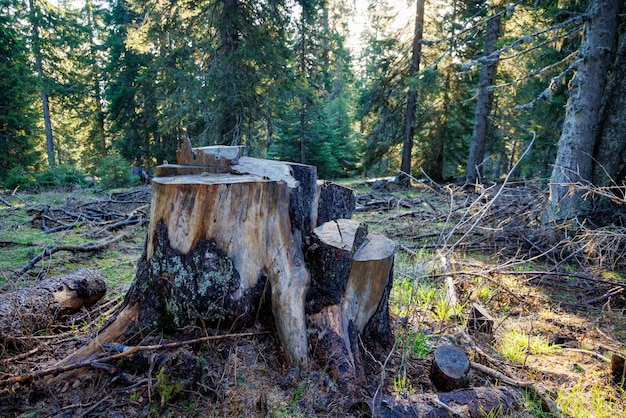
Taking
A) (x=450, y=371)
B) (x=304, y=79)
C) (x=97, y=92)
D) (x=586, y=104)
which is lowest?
(x=450, y=371)

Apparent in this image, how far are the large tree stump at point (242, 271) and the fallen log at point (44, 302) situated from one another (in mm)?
771

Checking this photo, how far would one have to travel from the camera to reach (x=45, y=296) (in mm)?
2855

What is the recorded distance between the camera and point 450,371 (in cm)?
229

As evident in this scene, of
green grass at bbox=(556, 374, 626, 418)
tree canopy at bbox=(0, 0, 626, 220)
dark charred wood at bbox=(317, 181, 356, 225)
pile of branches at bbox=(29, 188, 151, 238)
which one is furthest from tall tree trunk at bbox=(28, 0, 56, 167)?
green grass at bbox=(556, 374, 626, 418)

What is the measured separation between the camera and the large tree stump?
216 centimetres

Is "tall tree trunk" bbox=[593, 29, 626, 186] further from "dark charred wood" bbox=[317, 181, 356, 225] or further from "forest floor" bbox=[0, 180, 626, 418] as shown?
"dark charred wood" bbox=[317, 181, 356, 225]

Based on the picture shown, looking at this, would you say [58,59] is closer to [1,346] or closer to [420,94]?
[420,94]

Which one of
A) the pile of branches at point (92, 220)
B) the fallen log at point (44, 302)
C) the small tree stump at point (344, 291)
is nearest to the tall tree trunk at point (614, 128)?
the small tree stump at point (344, 291)

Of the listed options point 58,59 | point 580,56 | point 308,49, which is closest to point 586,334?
point 580,56

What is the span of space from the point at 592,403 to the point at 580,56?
5669 mm

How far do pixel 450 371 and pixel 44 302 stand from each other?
3.25 metres

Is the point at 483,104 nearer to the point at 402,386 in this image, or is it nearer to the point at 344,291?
the point at 344,291

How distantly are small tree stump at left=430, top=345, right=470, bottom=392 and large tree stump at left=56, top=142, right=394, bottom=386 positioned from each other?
58 cm

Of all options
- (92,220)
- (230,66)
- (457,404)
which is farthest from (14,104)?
(457,404)
